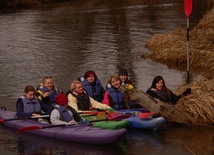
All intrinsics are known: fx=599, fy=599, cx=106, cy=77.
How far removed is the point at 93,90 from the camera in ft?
39.6

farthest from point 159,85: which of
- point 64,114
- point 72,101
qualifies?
point 64,114

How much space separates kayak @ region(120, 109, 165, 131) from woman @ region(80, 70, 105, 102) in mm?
1536

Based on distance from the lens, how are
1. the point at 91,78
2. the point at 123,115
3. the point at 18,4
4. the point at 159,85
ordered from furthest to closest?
the point at 18,4 < the point at 91,78 < the point at 159,85 < the point at 123,115

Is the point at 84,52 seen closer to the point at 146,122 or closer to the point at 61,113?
the point at 146,122

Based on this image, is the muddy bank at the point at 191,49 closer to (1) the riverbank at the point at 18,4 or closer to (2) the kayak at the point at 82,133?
(2) the kayak at the point at 82,133

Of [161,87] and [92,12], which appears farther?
[92,12]

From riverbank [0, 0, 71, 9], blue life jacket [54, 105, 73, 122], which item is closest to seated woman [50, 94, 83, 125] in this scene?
blue life jacket [54, 105, 73, 122]

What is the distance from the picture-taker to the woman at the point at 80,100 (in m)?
11.1

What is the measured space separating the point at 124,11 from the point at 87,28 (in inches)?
345

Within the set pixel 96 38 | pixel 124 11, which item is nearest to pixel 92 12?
pixel 124 11

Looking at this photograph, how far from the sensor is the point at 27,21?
31.8 metres

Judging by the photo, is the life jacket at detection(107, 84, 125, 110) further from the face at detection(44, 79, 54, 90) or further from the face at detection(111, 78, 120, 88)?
the face at detection(44, 79, 54, 90)

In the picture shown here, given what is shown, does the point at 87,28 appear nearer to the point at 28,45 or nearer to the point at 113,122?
the point at 28,45

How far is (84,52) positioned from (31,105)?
1010cm
